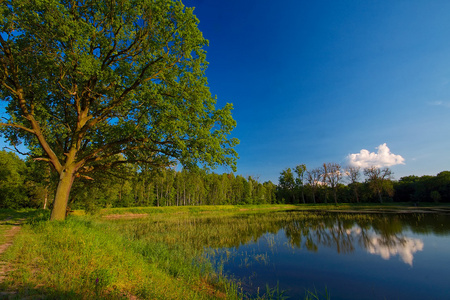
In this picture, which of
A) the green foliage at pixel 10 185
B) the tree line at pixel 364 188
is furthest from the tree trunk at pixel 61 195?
the tree line at pixel 364 188

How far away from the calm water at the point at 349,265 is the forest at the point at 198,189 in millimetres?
6427

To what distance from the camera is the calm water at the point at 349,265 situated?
7926 millimetres

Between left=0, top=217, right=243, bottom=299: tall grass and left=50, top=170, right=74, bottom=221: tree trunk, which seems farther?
left=50, top=170, right=74, bottom=221: tree trunk

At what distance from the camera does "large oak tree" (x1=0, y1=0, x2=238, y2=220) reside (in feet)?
31.9

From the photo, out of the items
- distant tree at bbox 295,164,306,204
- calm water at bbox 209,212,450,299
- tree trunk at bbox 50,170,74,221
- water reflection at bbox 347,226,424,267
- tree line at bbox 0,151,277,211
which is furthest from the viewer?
distant tree at bbox 295,164,306,204

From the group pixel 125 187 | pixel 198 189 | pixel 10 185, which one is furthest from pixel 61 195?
pixel 198 189

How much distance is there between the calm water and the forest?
253 inches

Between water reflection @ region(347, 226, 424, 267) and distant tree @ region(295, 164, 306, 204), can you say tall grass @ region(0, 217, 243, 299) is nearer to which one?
water reflection @ region(347, 226, 424, 267)

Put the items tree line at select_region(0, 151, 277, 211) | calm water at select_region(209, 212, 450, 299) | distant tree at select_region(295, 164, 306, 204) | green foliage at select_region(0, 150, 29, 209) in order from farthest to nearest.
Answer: distant tree at select_region(295, 164, 306, 204), green foliage at select_region(0, 150, 29, 209), tree line at select_region(0, 151, 277, 211), calm water at select_region(209, 212, 450, 299)

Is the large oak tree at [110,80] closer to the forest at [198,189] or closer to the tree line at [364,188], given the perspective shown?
the forest at [198,189]

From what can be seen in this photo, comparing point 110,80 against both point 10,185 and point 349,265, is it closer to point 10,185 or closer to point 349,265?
point 349,265

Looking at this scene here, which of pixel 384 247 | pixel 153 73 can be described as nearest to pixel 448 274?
pixel 384 247

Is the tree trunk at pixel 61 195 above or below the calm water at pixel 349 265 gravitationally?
above

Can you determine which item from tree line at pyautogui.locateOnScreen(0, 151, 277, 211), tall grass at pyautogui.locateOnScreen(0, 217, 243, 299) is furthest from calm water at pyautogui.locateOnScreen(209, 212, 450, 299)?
tree line at pyautogui.locateOnScreen(0, 151, 277, 211)
